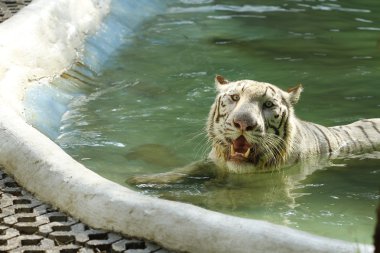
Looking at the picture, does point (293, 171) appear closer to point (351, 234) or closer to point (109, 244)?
point (351, 234)

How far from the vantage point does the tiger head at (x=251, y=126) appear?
623 cm

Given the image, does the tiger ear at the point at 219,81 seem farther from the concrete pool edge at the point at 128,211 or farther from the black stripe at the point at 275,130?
the concrete pool edge at the point at 128,211

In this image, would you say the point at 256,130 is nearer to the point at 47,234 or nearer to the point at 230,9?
the point at 47,234

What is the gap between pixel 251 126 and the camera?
6.18 m

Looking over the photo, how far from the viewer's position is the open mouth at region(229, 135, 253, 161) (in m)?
6.25

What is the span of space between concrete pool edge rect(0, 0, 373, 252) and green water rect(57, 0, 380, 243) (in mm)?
433

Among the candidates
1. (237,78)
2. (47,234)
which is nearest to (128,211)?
(47,234)

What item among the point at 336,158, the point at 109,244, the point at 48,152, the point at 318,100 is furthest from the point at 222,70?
the point at 109,244

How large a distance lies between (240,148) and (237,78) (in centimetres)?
272

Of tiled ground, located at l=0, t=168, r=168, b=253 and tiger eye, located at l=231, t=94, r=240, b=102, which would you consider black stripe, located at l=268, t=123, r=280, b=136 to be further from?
tiled ground, located at l=0, t=168, r=168, b=253

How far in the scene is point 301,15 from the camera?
11484 millimetres

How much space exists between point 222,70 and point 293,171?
9.31 feet

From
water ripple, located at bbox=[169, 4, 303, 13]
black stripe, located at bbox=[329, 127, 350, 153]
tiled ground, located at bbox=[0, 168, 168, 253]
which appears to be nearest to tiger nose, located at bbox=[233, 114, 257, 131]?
black stripe, located at bbox=[329, 127, 350, 153]

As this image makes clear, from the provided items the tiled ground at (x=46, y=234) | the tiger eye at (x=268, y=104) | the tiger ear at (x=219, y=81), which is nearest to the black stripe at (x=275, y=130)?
the tiger eye at (x=268, y=104)
